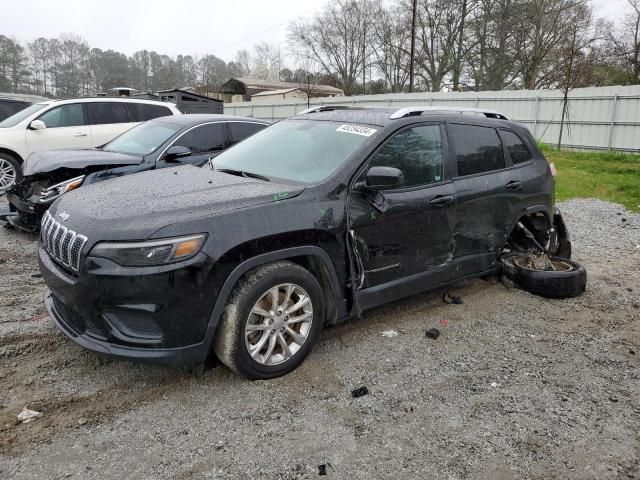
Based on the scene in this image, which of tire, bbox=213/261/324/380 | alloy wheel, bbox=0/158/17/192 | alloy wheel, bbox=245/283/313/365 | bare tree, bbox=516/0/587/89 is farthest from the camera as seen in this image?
bare tree, bbox=516/0/587/89

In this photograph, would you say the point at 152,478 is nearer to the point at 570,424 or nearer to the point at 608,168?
the point at 570,424

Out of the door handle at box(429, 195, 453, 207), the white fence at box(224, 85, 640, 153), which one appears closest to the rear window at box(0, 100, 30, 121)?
the door handle at box(429, 195, 453, 207)

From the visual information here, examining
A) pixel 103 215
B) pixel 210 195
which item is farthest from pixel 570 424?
pixel 103 215

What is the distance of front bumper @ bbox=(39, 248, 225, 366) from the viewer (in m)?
2.79

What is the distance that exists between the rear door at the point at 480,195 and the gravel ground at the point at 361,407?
0.61m

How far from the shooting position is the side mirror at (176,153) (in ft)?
20.1

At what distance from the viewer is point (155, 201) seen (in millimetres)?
3145

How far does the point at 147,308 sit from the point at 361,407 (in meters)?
1.40

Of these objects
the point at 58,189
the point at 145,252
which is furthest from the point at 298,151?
the point at 58,189

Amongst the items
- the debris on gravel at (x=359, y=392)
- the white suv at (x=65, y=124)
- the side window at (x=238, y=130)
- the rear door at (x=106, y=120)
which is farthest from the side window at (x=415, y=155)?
the rear door at (x=106, y=120)

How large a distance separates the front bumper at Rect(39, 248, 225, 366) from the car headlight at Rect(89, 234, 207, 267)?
36 millimetres

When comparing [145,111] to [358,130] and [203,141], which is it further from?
[358,130]

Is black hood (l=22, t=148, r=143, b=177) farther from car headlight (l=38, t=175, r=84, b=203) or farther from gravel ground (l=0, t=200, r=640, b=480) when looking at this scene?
gravel ground (l=0, t=200, r=640, b=480)

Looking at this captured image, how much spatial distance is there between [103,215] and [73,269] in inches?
14.2
